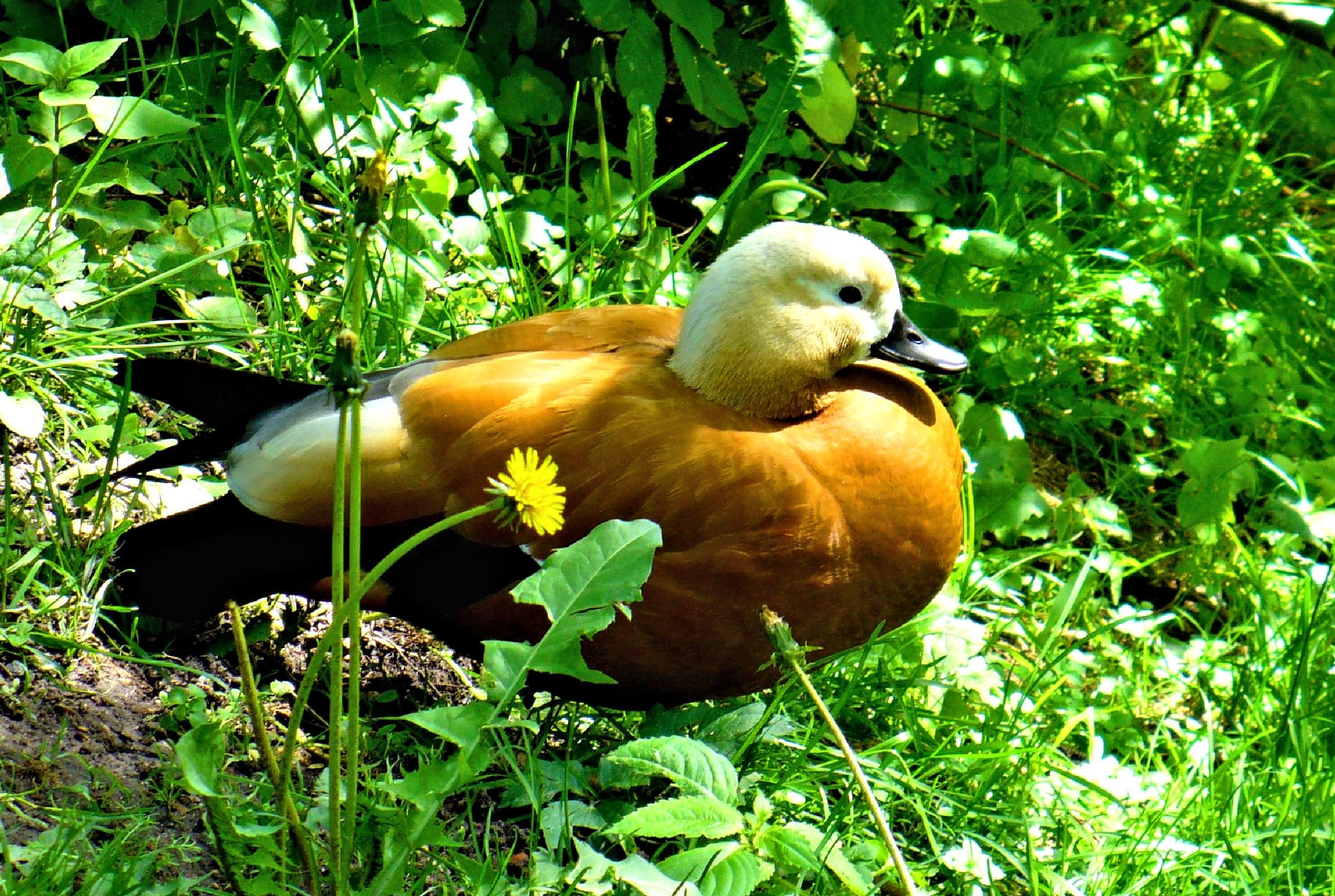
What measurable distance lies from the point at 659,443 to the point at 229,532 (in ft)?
2.53

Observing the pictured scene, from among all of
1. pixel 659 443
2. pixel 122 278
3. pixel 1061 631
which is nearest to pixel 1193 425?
pixel 1061 631

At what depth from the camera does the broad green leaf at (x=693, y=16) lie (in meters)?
3.29

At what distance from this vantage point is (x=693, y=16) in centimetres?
330

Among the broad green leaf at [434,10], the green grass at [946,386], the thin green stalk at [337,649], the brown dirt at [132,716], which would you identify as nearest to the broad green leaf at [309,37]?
the green grass at [946,386]

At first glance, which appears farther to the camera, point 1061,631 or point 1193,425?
point 1193,425

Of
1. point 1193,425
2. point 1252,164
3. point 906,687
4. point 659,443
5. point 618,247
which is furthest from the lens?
point 1252,164

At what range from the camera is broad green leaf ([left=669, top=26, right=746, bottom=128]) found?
3.45 m

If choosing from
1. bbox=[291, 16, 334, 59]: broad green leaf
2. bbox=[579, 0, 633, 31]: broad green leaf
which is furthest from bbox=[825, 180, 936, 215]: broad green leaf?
bbox=[291, 16, 334, 59]: broad green leaf

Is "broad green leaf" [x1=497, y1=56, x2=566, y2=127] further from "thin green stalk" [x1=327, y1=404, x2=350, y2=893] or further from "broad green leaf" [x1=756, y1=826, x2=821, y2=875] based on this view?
"broad green leaf" [x1=756, y1=826, x2=821, y2=875]

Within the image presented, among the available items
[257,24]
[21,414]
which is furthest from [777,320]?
[257,24]

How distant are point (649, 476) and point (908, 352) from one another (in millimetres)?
669

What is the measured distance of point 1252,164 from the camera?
4.36 meters

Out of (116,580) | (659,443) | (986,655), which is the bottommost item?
(986,655)

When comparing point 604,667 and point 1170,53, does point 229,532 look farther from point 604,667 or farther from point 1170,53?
point 1170,53
